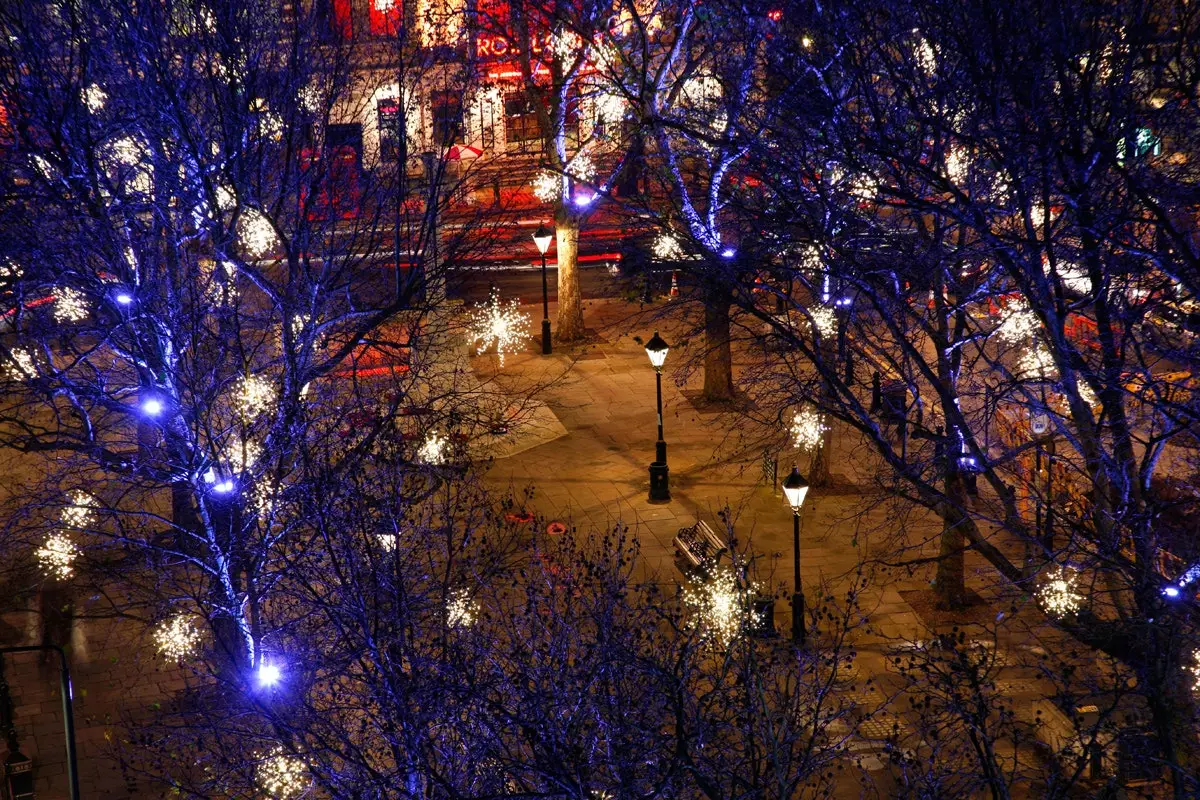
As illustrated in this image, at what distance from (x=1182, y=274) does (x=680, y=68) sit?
2261 cm

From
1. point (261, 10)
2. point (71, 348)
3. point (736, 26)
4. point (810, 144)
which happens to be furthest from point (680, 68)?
point (71, 348)

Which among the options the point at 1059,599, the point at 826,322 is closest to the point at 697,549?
the point at 1059,599

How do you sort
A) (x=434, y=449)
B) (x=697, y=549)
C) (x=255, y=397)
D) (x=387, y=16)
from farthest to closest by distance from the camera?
(x=387, y=16)
(x=434, y=449)
(x=697, y=549)
(x=255, y=397)

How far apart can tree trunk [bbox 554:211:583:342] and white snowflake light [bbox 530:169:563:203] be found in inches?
24.5

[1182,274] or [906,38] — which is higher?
[906,38]

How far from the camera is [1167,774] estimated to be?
41.7 ft

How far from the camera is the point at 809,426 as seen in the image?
20359mm

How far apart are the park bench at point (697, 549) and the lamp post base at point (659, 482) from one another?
2193mm

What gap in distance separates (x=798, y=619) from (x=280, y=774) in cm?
729

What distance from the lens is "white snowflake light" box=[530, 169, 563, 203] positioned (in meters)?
28.9

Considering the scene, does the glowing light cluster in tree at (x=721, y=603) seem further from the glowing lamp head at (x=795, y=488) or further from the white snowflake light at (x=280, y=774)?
the white snowflake light at (x=280, y=774)

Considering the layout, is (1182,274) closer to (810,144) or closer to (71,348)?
(810,144)

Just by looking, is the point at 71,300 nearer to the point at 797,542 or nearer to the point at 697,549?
the point at 697,549

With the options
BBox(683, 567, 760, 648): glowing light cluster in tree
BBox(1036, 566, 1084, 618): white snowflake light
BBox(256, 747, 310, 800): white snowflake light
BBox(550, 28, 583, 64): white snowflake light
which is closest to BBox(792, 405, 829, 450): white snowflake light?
BBox(683, 567, 760, 648): glowing light cluster in tree
